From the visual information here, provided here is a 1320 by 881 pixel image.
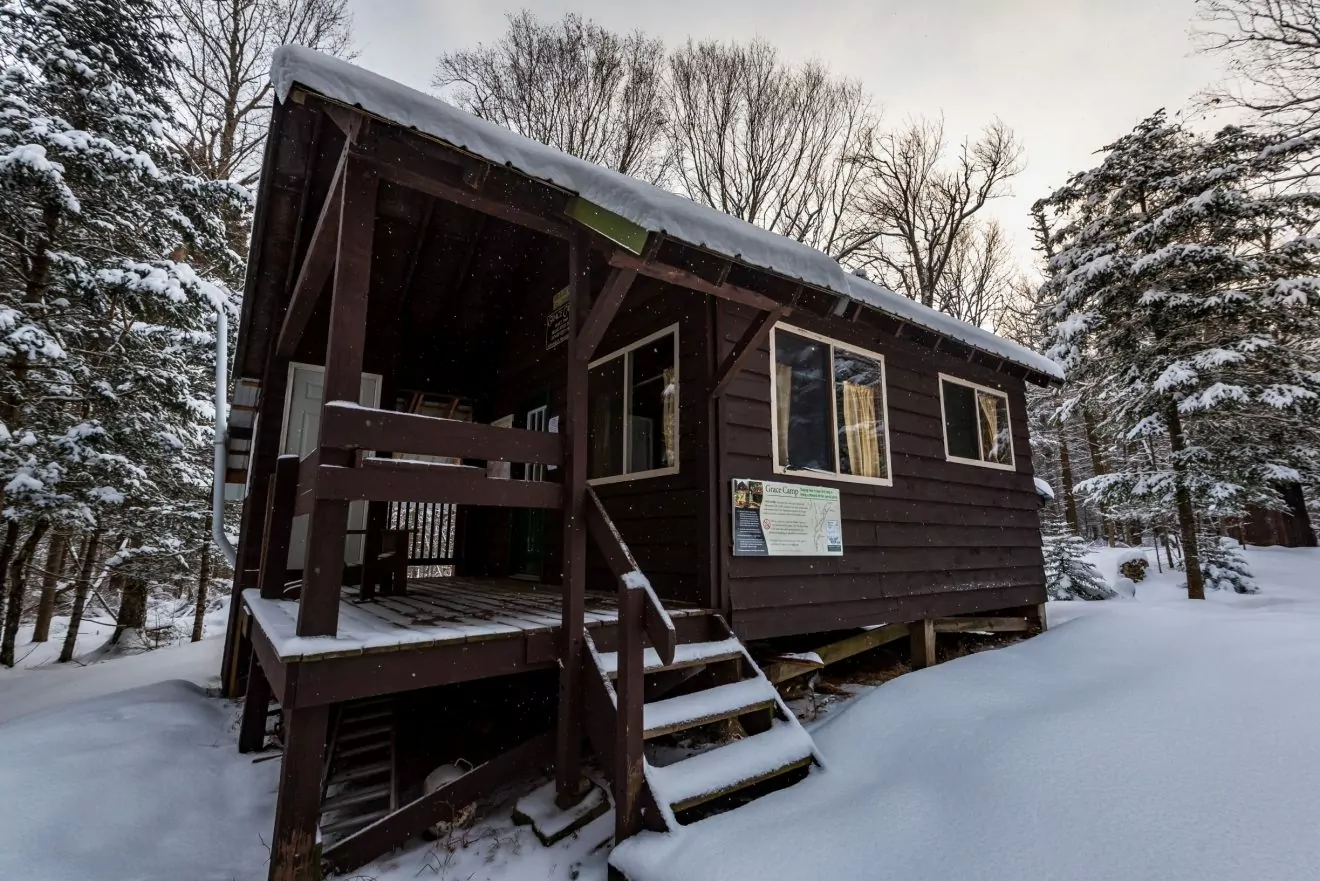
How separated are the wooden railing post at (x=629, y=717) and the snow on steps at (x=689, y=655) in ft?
1.03

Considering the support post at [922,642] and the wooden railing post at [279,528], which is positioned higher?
the wooden railing post at [279,528]

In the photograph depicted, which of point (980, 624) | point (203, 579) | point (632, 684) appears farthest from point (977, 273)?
point (203, 579)

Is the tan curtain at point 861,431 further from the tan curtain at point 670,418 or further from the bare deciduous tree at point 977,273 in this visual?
the bare deciduous tree at point 977,273

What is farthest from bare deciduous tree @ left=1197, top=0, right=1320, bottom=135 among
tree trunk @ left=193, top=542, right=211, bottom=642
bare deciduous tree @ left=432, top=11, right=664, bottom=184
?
tree trunk @ left=193, top=542, right=211, bottom=642

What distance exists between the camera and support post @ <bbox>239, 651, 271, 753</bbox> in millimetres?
4262

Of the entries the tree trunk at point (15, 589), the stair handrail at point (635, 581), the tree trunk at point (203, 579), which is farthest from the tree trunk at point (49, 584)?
the stair handrail at point (635, 581)

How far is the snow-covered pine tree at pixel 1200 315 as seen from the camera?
889 cm

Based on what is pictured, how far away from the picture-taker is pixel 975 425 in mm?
6781

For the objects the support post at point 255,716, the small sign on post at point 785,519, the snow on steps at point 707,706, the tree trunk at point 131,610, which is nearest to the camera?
the snow on steps at point 707,706

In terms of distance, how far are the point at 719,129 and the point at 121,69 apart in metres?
10.7

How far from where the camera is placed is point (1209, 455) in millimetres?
9242

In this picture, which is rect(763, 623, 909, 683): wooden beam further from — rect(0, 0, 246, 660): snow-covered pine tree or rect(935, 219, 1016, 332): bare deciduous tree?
rect(935, 219, 1016, 332): bare deciduous tree

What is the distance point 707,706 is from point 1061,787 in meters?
1.69

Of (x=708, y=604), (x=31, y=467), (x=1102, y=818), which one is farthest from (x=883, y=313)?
(x=31, y=467)
